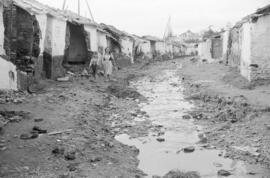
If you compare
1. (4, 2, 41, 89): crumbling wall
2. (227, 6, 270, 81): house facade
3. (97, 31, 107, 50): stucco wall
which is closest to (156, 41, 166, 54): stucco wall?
(97, 31, 107, 50): stucco wall

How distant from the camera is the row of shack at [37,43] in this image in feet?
29.0

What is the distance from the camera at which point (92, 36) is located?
648 inches

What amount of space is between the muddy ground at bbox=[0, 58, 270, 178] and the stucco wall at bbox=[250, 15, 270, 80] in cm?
53

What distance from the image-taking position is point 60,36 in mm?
12688

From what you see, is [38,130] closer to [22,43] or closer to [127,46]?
[22,43]

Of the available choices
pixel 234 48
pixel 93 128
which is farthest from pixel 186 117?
pixel 234 48

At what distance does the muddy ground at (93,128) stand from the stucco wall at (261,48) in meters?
0.53

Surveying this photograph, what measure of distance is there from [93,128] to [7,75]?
2.93 meters

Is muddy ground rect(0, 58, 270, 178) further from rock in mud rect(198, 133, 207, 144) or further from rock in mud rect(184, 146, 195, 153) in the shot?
rock in mud rect(184, 146, 195, 153)

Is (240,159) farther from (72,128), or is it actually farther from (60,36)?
(60,36)

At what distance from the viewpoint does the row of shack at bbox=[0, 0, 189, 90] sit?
29.0 ft

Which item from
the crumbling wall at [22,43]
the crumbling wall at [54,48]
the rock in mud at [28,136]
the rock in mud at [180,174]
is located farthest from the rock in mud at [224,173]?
the crumbling wall at [54,48]

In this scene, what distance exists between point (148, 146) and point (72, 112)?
7.38ft

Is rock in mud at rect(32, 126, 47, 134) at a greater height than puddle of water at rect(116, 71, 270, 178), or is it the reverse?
rock in mud at rect(32, 126, 47, 134)
